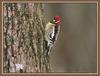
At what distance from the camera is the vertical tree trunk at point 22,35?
550 cm

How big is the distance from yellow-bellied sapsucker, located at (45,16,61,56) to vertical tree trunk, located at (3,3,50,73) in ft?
0.12

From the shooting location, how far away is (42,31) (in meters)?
5.52

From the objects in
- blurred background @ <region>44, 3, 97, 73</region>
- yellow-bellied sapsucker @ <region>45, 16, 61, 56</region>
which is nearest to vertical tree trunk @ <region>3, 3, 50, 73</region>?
yellow-bellied sapsucker @ <region>45, 16, 61, 56</region>

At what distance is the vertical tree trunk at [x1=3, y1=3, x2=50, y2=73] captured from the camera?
18.1 ft

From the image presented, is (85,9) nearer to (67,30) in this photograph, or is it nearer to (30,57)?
(67,30)

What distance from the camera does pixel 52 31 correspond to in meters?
5.52

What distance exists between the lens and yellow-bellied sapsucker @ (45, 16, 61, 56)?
5504mm

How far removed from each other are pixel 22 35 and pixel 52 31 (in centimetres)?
22

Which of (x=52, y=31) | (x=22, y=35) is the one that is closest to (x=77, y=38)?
(x=52, y=31)

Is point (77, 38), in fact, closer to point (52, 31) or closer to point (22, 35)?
point (52, 31)

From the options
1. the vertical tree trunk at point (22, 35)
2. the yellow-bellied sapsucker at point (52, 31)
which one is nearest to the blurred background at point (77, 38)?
the yellow-bellied sapsucker at point (52, 31)

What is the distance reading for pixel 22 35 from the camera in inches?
217

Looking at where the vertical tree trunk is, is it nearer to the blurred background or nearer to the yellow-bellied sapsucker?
the yellow-bellied sapsucker

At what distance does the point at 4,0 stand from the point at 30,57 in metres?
0.46
